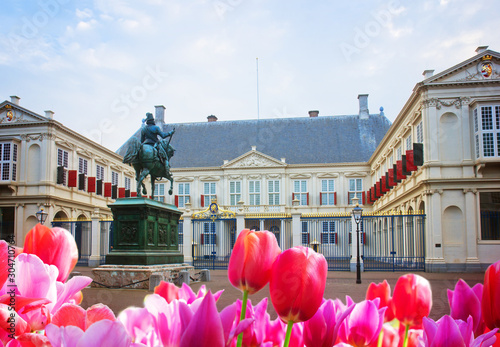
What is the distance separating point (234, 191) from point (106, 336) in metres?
39.6

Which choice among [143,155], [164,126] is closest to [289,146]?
[164,126]

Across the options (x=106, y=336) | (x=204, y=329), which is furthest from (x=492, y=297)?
(x=106, y=336)

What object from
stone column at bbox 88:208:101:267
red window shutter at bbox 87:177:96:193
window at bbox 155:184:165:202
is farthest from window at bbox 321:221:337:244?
stone column at bbox 88:208:101:267

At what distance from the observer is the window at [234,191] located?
40.0 m

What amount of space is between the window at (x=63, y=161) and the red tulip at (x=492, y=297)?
102 ft

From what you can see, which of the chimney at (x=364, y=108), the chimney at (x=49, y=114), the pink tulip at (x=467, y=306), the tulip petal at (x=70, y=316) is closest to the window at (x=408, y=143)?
the chimney at (x=364, y=108)

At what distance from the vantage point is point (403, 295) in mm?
1006

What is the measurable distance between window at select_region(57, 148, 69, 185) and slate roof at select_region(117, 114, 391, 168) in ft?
42.2

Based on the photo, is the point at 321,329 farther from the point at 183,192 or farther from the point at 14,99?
the point at 183,192

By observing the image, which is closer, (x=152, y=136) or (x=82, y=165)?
(x=152, y=136)

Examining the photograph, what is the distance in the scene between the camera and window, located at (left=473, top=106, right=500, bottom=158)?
819 inches

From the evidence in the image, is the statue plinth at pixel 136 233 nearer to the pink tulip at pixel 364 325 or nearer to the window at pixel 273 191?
the pink tulip at pixel 364 325

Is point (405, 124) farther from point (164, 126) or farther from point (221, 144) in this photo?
point (164, 126)

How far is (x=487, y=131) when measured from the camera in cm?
2102
